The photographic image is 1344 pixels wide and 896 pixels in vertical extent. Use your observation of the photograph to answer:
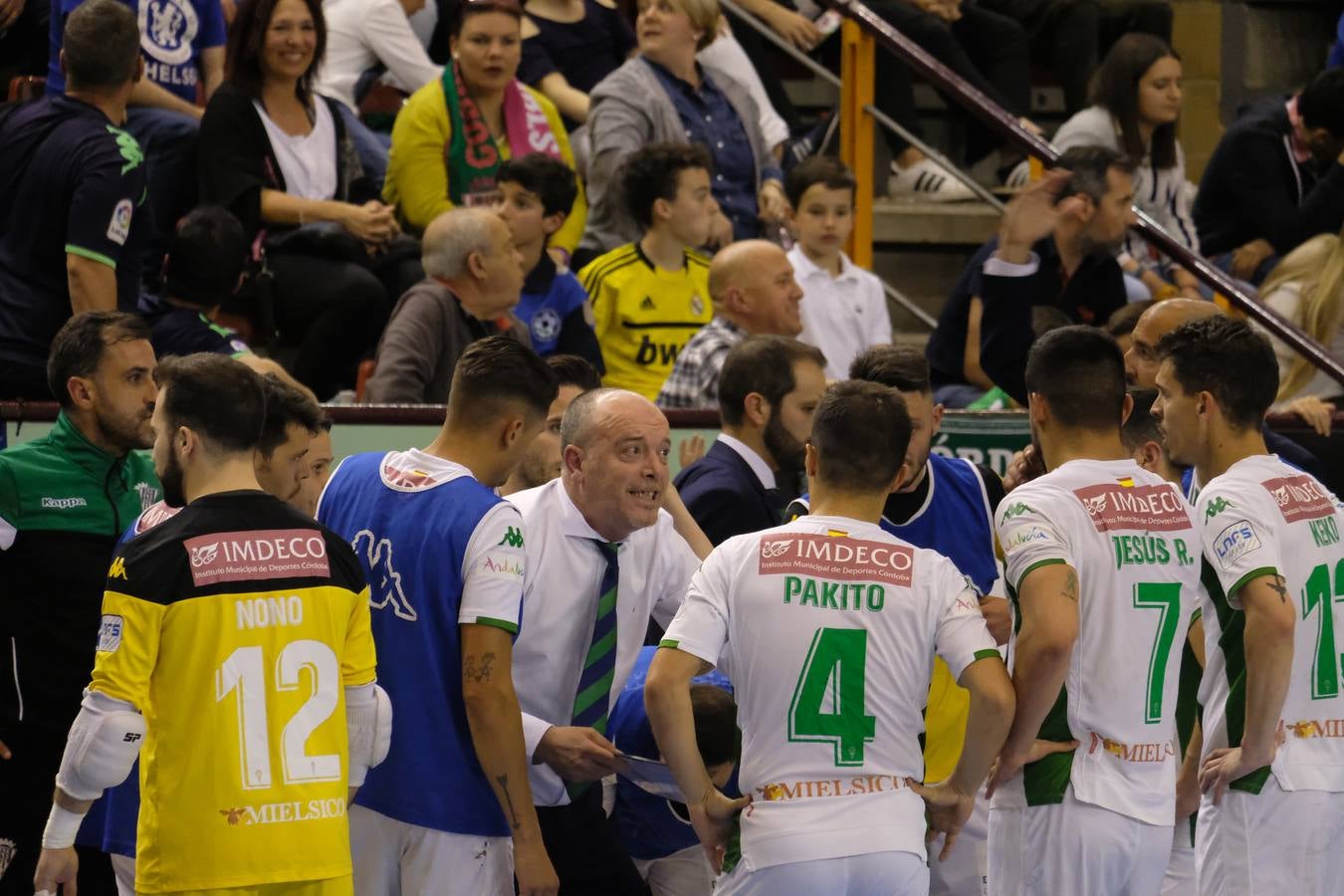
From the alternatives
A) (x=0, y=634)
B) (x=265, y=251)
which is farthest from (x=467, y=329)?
(x=0, y=634)

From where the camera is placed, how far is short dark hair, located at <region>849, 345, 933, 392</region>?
207 inches

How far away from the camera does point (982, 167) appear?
35.3 feet

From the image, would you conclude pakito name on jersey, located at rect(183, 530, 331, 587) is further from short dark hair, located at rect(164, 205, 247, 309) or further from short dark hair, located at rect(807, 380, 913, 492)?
short dark hair, located at rect(164, 205, 247, 309)

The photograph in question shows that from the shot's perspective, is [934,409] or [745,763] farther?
[934,409]

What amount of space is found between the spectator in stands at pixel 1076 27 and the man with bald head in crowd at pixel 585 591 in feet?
23.1

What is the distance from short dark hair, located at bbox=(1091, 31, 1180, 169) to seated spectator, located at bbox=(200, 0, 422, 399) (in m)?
3.78

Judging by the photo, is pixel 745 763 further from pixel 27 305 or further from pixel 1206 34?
pixel 1206 34

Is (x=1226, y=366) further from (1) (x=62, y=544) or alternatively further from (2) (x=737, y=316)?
(1) (x=62, y=544)

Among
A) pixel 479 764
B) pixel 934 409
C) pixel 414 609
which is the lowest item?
pixel 479 764

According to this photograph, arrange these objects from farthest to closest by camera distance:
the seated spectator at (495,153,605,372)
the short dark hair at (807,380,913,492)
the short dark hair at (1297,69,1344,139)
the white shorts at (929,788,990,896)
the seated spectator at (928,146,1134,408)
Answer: the short dark hair at (1297,69,1344,139) < the seated spectator at (928,146,1134,408) < the seated spectator at (495,153,605,372) < the white shorts at (929,788,990,896) < the short dark hair at (807,380,913,492)

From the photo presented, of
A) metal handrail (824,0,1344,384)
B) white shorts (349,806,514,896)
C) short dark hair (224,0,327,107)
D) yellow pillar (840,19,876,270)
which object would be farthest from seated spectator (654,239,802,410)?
white shorts (349,806,514,896)

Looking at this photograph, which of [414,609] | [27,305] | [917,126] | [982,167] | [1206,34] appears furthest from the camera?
[1206,34]

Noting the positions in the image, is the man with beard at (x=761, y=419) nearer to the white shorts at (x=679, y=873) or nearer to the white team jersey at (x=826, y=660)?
the white shorts at (x=679, y=873)

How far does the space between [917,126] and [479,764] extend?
20.4ft
